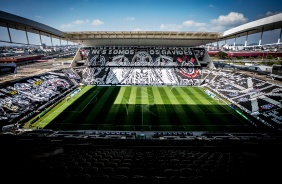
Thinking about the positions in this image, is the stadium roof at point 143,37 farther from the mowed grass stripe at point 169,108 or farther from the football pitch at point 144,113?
the football pitch at point 144,113

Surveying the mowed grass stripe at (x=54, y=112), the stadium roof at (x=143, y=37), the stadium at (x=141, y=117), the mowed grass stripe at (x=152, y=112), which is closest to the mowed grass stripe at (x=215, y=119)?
the stadium at (x=141, y=117)

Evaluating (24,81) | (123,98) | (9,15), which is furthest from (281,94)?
(24,81)

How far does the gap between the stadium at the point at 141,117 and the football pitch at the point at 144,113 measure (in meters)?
0.14

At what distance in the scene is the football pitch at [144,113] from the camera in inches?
798

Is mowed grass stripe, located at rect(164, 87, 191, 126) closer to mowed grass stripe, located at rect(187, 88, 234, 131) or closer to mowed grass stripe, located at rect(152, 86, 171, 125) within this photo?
mowed grass stripe, located at rect(152, 86, 171, 125)

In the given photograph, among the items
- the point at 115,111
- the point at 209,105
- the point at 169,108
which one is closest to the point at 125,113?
the point at 115,111

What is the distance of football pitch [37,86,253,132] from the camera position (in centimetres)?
2027

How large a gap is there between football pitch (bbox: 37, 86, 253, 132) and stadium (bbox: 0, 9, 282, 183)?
138mm

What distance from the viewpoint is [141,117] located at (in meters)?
22.5

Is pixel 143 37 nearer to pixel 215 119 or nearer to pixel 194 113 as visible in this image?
pixel 194 113

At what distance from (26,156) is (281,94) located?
32.3 metres

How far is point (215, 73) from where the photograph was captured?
40.3 meters

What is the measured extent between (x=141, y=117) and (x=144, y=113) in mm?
1284

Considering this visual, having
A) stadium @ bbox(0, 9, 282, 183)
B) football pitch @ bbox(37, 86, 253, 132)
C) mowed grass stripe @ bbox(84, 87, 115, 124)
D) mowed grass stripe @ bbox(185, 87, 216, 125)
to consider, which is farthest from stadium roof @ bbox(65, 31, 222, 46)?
football pitch @ bbox(37, 86, 253, 132)
